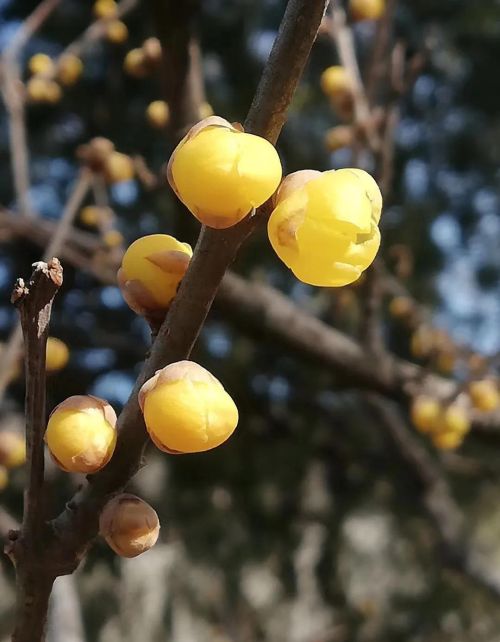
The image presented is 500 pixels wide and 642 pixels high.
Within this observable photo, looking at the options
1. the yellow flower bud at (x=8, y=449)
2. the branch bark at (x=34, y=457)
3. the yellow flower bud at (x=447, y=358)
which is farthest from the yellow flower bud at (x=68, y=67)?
the branch bark at (x=34, y=457)

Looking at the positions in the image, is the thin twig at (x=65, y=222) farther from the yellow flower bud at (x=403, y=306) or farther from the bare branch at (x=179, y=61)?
the yellow flower bud at (x=403, y=306)

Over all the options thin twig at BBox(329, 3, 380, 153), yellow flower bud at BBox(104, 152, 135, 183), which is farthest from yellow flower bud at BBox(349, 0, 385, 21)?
yellow flower bud at BBox(104, 152, 135, 183)

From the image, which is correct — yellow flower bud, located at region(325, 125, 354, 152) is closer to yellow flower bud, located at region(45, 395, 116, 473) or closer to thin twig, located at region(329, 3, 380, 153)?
thin twig, located at region(329, 3, 380, 153)

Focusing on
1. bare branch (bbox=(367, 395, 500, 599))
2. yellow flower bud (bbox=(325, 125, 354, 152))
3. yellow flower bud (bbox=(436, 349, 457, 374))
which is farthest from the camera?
bare branch (bbox=(367, 395, 500, 599))

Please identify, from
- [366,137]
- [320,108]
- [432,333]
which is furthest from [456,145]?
[366,137]

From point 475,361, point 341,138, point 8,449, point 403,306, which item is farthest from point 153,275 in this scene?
point 403,306

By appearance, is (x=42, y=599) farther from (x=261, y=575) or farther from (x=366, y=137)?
(x=261, y=575)

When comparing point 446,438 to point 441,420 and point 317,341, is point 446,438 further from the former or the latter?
point 317,341
